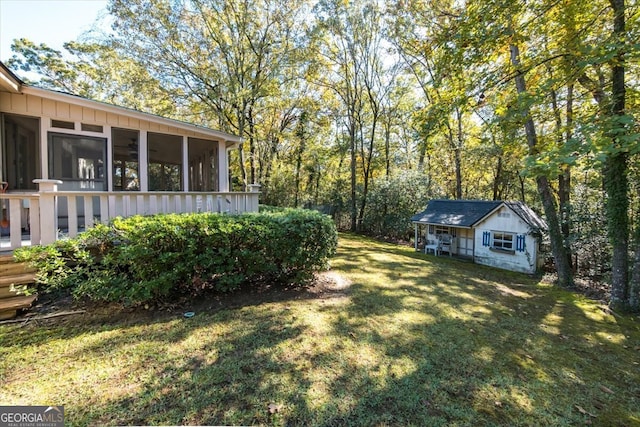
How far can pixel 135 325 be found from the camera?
3.42 m

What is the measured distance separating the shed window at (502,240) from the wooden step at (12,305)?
45.5 ft

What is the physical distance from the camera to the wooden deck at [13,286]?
3.36m

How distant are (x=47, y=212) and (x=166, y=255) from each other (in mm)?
2065

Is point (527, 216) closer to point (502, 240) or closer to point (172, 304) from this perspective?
point (502, 240)

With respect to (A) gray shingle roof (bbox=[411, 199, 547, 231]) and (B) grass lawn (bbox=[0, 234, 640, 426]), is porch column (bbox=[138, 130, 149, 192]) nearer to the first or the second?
(B) grass lawn (bbox=[0, 234, 640, 426])

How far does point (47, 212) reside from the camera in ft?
13.1

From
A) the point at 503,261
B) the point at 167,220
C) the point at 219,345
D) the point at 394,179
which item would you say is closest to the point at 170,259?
the point at 167,220

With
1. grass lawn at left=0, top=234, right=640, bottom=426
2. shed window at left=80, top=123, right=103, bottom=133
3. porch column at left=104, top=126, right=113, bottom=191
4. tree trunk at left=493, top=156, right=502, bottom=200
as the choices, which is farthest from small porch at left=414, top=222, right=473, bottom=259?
shed window at left=80, top=123, right=103, bottom=133

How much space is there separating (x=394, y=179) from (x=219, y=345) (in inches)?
584

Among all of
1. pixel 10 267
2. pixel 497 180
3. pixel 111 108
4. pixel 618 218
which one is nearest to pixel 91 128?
pixel 111 108

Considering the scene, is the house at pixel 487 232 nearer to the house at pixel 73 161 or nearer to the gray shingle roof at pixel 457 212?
the gray shingle roof at pixel 457 212

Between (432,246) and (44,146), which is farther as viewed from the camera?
(432,246)

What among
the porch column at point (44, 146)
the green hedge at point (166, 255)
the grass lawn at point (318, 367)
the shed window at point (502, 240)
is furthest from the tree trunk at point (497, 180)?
the porch column at point (44, 146)

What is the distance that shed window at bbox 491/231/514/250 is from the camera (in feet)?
36.3
